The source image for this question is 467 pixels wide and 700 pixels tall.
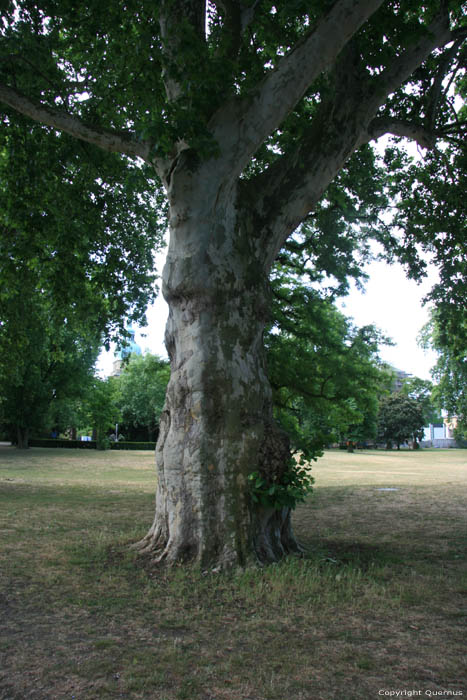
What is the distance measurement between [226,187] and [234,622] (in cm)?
504

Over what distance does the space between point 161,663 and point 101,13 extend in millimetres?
8531

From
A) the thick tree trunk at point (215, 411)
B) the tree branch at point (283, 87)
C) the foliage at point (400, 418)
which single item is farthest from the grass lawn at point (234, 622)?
the foliage at point (400, 418)

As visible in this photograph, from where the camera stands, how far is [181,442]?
6375 mm

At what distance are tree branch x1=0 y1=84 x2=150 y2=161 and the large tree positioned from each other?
18 mm

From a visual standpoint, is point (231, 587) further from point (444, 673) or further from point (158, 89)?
point (158, 89)

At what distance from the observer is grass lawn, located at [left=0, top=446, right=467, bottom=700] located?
3.30m

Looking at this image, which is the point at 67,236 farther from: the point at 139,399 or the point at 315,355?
the point at 139,399

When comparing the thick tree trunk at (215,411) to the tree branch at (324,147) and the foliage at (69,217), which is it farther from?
the foliage at (69,217)

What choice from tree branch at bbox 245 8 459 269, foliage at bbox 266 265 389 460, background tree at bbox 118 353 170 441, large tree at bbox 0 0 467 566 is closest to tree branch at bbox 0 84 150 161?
large tree at bbox 0 0 467 566

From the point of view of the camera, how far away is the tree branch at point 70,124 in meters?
7.10

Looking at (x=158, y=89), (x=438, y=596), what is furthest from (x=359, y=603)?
(x=158, y=89)

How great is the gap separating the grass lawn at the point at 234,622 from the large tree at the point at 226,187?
786 mm

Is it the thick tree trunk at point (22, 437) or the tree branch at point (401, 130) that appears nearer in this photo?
the tree branch at point (401, 130)

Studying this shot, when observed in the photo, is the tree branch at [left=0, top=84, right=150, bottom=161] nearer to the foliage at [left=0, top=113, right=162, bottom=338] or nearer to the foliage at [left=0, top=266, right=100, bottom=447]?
the foliage at [left=0, top=113, right=162, bottom=338]
